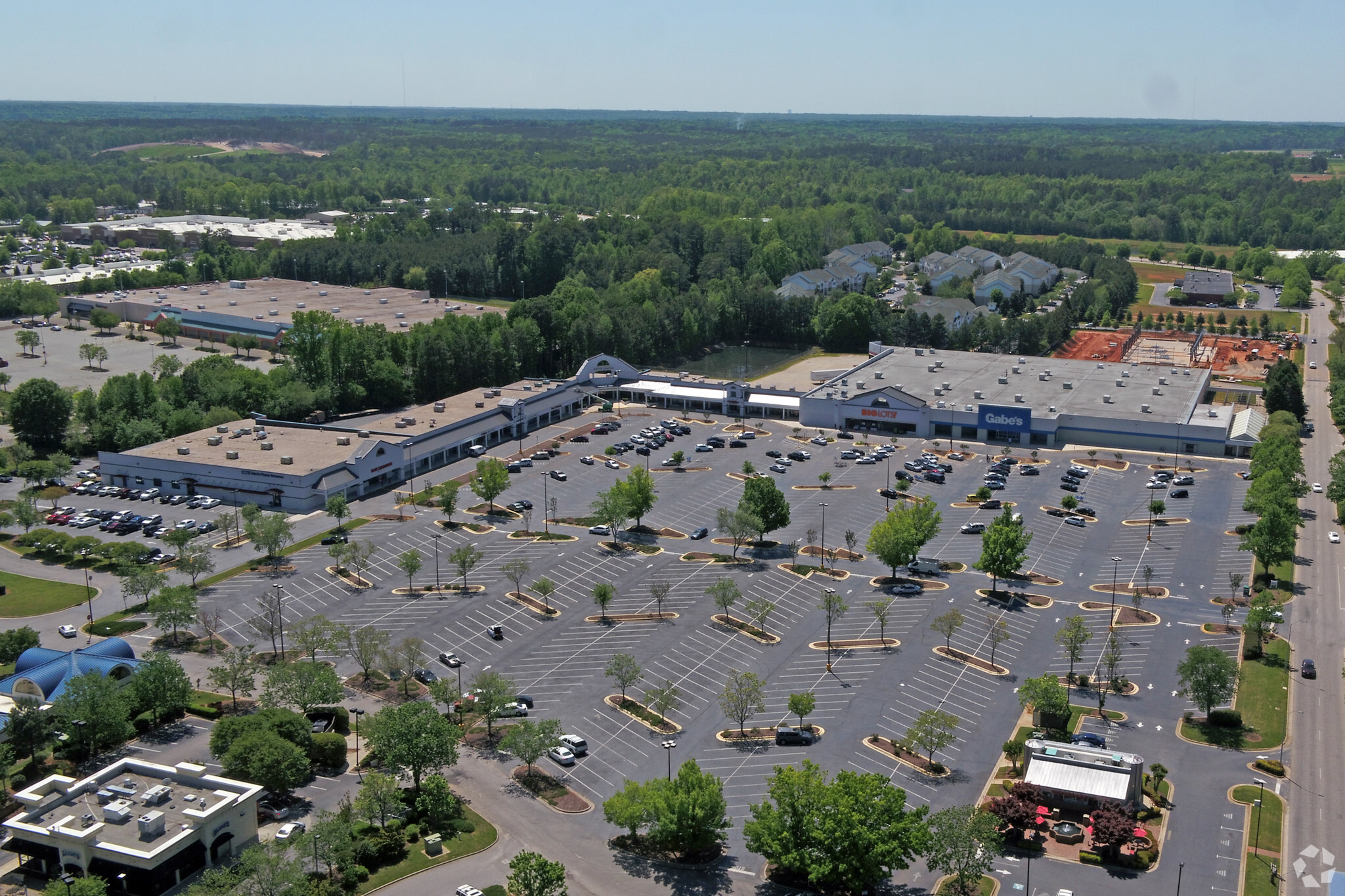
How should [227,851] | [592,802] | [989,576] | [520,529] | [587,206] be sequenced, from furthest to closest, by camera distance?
1. [587,206]
2. [520,529]
3. [989,576]
4. [592,802]
5. [227,851]

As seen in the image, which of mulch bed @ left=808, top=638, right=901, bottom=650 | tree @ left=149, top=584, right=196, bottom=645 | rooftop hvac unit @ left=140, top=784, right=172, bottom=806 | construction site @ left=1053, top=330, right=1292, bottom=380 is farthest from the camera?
construction site @ left=1053, top=330, right=1292, bottom=380

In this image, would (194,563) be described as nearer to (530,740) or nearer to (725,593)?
(530,740)

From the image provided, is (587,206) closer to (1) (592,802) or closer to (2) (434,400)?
(2) (434,400)

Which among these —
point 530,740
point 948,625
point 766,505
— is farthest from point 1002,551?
point 530,740

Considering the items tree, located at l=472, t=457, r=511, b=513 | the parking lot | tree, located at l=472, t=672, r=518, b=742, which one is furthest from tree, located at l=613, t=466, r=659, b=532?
tree, located at l=472, t=672, r=518, b=742

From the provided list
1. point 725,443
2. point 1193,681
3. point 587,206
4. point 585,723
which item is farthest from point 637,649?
point 587,206

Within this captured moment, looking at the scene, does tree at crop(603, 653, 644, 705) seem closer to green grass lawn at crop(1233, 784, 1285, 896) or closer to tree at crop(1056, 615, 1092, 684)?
tree at crop(1056, 615, 1092, 684)

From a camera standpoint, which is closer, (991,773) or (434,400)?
(991,773)
